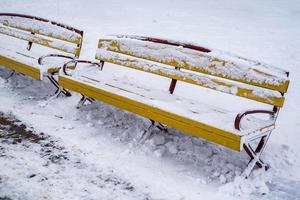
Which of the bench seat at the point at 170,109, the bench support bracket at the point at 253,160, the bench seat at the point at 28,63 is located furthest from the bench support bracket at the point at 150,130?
the bench seat at the point at 28,63

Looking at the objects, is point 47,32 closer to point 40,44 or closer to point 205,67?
point 40,44

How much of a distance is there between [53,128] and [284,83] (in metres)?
3.00

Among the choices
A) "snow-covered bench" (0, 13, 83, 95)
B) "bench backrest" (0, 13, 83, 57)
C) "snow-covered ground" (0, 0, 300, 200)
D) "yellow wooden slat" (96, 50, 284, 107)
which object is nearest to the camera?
"snow-covered ground" (0, 0, 300, 200)

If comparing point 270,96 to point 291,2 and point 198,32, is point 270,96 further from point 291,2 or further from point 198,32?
point 291,2

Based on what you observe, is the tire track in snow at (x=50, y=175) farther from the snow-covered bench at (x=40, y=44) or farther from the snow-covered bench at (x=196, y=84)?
the snow-covered bench at (x=40, y=44)

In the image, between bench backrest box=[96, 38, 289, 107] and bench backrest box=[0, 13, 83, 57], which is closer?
bench backrest box=[96, 38, 289, 107]

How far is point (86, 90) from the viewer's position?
4.45 m

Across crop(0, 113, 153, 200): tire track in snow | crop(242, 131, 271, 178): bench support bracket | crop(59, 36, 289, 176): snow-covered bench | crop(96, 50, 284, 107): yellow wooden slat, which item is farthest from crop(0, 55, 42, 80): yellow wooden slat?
crop(242, 131, 271, 178): bench support bracket

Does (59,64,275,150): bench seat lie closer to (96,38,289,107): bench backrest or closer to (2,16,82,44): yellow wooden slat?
(96,38,289,107): bench backrest

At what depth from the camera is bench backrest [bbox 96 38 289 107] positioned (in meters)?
3.62

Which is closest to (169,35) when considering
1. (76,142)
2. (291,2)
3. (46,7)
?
(76,142)

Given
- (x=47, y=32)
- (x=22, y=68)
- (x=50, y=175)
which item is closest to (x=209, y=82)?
(x=50, y=175)

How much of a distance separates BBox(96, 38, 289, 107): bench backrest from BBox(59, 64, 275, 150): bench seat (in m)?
0.28

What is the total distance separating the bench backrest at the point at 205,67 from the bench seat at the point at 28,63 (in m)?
0.79
